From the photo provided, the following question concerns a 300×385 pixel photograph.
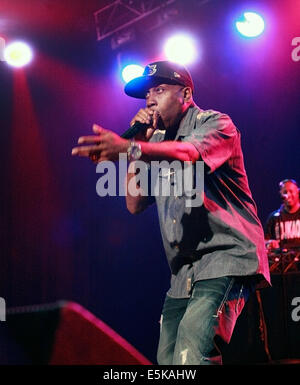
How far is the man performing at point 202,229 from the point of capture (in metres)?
2.47

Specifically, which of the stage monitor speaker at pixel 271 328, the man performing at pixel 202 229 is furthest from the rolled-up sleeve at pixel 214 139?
the stage monitor speaker at pixel 271 328

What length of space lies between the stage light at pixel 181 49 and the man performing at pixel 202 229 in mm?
5732

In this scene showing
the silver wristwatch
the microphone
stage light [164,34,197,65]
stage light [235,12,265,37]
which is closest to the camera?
the silver wristwatch

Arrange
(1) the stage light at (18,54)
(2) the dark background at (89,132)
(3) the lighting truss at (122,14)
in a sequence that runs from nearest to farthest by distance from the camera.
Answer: (3) the lighting truss at (122,14), (1) the stage light at (18,54), (2) the dark background at (89,132)

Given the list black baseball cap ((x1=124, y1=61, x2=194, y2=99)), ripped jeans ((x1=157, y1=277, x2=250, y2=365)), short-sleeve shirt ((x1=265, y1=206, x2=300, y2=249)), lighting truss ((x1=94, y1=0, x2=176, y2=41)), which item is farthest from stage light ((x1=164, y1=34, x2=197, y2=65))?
ripped jeans ((x1=157, y1=277, x2=250, y2=365))

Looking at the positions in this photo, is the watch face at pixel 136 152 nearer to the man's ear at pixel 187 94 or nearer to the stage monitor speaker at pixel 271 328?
the man's ear at pixel 187 94

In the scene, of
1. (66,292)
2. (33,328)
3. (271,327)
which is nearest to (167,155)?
(33,328)

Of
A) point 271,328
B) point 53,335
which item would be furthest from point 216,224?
point 271,328

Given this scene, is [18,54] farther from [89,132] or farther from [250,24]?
[250,24]

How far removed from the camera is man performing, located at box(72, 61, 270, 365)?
2.47 meters

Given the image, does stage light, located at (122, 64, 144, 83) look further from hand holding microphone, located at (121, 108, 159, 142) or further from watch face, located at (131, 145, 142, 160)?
watch face, located at (131, 145, 142, 160)

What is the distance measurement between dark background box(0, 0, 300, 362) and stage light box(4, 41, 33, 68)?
4.4 inches
